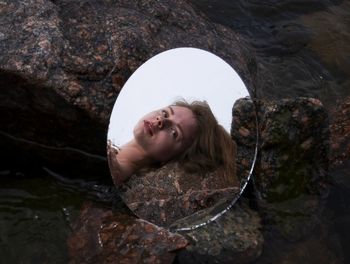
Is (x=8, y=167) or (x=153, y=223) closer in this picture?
(x=153, y=223)

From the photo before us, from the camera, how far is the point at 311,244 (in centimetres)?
465

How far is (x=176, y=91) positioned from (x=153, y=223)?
114 cm

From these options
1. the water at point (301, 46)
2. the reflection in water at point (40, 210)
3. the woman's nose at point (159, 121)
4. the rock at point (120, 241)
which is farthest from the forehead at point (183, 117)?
the water at point (301, 46)

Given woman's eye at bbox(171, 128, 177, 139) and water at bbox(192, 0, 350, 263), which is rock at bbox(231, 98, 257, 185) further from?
water at bbox(192, 0, 350, 263)

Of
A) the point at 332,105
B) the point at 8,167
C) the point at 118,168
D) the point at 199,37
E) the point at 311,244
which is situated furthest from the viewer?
the point at 332,105

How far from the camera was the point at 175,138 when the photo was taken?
14.3ft

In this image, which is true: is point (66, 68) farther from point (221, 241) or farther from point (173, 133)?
point (221, 241)

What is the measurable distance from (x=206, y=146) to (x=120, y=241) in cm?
107

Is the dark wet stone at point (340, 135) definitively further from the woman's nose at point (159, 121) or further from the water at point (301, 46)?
the woman's nose at point (159, 121)

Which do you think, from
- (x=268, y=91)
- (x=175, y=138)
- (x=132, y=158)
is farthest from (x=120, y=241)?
(x=268, y=91)

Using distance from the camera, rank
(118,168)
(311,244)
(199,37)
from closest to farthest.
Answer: (118,168) → (311,244) → (199,37)

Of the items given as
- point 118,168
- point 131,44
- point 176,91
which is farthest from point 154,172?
point 131,44

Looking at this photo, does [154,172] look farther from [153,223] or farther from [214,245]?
[214,245]

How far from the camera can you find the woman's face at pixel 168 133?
432cm
